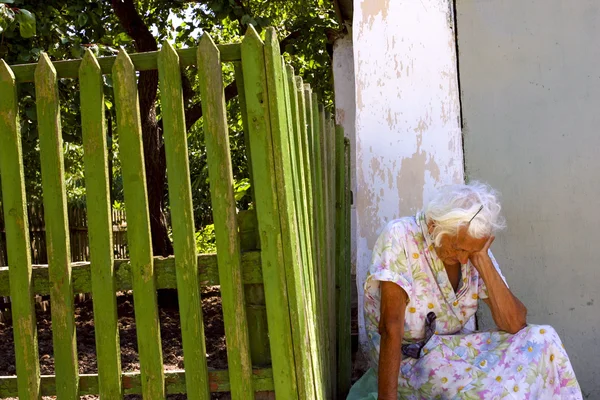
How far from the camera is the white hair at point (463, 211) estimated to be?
299 centimetres

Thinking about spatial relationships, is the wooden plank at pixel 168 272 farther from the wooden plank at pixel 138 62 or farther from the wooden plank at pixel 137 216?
the wooden plank at pixel 138 62

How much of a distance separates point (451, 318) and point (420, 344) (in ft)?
0.73

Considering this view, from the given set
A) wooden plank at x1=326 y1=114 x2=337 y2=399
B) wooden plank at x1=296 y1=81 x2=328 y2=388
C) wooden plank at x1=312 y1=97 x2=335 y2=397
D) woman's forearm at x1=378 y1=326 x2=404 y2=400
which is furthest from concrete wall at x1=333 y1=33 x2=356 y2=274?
woman's forearm at x1=378 y1=326 x2=404 y2=400

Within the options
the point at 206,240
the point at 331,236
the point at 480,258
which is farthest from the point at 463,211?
the point at 206,240

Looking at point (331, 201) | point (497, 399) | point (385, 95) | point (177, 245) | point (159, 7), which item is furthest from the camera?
point (159, 7)

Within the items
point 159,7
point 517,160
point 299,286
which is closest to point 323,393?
point 299,286

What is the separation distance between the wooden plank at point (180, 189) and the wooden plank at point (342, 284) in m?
1.63

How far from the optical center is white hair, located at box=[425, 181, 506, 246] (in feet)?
9.82

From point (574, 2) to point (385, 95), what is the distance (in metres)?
1.20

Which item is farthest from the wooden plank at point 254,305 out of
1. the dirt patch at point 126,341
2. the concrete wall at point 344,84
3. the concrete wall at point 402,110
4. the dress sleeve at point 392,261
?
the concrete wall at point 344,84

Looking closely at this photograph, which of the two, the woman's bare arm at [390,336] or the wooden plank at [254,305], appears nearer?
the wooden plank at [254,305]

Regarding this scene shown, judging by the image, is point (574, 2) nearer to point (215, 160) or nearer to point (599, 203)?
point (599, 203)

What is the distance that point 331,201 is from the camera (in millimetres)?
3957

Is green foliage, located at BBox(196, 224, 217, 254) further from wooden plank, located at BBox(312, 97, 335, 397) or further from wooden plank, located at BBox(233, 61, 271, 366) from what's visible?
wooden plank, located at BBox(233, 61, 271, 366)
